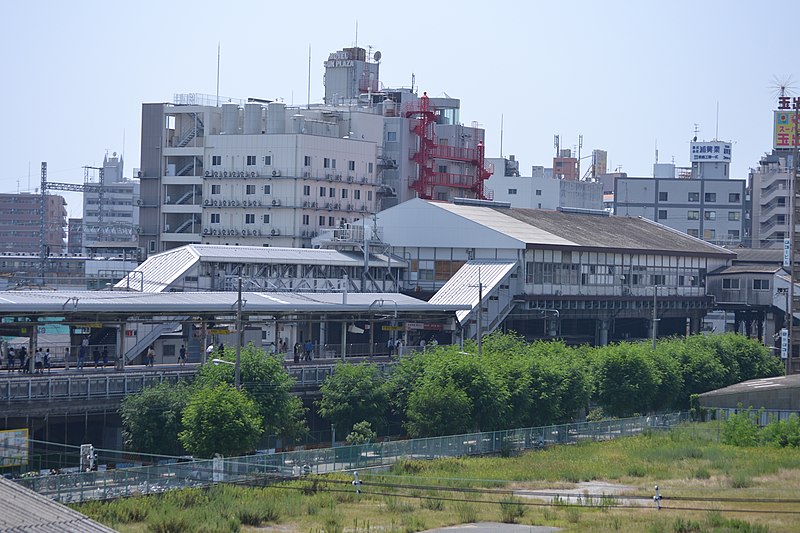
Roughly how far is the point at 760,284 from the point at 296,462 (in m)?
61.2

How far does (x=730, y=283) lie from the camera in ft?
343

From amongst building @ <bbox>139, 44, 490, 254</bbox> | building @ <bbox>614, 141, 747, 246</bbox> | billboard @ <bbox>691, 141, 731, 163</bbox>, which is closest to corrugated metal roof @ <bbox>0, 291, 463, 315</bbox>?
building @ <bbox>139, 44, 490, 254</bbox>

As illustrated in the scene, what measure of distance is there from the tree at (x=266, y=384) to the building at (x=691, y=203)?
106575 millimetres

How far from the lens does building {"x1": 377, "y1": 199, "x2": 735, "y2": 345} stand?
283ft

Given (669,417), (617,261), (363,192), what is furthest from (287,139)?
(669,417)

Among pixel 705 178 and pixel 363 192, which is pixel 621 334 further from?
pixel 705 178

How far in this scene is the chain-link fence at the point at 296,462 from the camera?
143 ft

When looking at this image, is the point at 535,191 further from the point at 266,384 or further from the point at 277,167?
the point at 266,384

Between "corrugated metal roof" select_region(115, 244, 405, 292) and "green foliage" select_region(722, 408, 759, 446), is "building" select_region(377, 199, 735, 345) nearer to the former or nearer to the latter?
"corrugated metal roof" select_region(115, 244, 405, 292)

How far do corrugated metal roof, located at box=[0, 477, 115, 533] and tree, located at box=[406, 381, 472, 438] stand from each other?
86.5 feet

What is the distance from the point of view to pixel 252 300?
67.1 m

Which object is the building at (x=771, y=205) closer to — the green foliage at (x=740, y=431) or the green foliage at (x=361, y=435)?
the green foliage at (x=740, y=431)

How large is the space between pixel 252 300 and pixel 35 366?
1206cm

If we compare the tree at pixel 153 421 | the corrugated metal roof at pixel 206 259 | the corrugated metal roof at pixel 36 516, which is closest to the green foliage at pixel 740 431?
the tree at pixel 153 421
